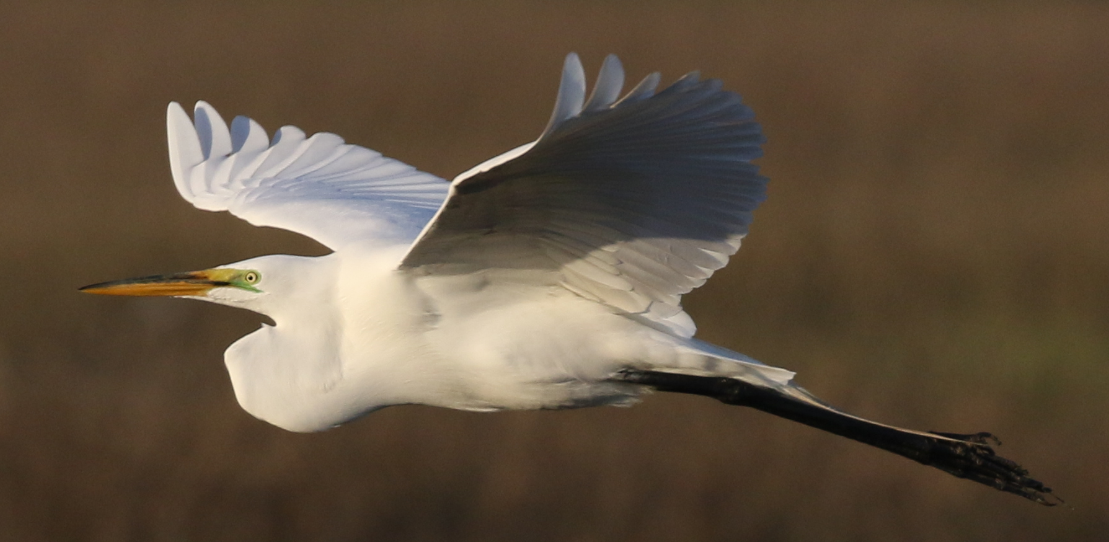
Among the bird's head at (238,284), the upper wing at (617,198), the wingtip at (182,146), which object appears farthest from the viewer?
the wingtip at (182,146)

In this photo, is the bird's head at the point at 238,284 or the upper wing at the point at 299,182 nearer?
the bird's head at the point at 238,284

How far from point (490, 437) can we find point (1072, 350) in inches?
171

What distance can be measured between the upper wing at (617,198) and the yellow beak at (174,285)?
0.65 metres

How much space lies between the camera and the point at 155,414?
6.87m

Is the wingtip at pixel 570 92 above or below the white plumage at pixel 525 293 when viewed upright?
above

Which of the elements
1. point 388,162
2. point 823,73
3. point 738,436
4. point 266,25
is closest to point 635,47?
point 823,73

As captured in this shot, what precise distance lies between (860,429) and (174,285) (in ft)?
6.03

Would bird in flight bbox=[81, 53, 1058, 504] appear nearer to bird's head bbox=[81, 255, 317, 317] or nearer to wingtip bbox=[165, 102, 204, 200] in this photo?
bird's head bbox=[81, 255, 317, 317]

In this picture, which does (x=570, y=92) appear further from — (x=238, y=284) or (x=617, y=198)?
(x=238, y=284)

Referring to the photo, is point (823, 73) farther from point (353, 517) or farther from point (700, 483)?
point (353, 517)

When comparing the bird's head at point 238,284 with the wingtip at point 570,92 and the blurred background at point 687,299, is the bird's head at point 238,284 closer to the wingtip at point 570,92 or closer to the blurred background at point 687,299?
the wingtip at point 570,92

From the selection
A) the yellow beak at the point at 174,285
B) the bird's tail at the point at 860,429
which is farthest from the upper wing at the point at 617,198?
the yellow beak at the point at 174,285

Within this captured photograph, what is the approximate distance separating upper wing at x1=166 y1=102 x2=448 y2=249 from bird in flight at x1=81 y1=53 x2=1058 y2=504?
14cm

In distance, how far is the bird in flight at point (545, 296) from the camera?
3297mm
